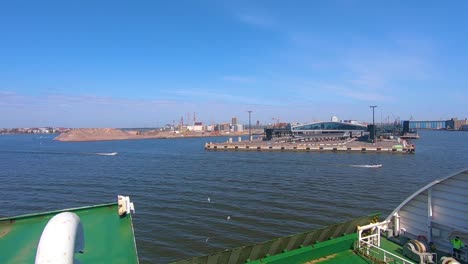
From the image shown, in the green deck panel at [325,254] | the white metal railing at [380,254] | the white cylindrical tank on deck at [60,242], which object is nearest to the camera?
the white cylindrical tank on deck at [60,242]

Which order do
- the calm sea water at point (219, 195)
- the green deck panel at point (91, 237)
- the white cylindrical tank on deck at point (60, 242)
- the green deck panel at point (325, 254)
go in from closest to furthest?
the white cylindrical tank on deck at point (60, 242)
the green deck panel at point (91, 237)
the green deck panel at point (325, 254)
the calm sea water at point (219, 195)

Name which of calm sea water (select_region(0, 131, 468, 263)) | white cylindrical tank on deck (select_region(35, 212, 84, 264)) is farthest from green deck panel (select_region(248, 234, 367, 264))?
calm sea water (select_region(0, 131, 468, 263))

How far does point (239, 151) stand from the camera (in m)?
79.7

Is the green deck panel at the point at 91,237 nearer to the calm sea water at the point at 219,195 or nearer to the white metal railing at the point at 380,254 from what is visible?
the white metal railing at the point at 380,254

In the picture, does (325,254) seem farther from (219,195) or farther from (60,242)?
(219,195)

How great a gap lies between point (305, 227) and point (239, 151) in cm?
5903

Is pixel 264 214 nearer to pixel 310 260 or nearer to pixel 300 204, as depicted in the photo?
pixel 300 204

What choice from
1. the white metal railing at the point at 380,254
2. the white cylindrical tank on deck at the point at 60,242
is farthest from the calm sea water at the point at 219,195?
the white cylindrical tank on deck at the point at 60,242

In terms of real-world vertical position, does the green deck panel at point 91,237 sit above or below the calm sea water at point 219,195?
above

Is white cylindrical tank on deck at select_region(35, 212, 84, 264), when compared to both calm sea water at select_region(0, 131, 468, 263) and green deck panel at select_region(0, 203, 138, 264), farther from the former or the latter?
calm sea water at select_region(0, 131, 468, 263)

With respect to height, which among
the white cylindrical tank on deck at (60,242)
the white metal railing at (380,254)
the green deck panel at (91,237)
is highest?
the white cylindrical tank on deck at (60,242)

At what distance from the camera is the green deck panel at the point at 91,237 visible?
678cm

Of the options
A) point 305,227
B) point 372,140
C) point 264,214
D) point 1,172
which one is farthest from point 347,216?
point 372,140

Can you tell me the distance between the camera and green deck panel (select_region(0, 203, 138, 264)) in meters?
6.78
